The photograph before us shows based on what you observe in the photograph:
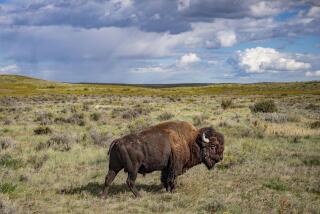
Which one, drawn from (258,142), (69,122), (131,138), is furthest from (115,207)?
(69,122)

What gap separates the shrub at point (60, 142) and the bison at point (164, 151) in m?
7.01

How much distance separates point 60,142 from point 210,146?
858cm

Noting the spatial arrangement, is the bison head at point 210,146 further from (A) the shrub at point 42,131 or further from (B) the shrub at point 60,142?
(A) the shrub at point 42,131

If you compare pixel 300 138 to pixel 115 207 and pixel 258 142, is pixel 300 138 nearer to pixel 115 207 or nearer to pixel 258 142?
pixel 258 142

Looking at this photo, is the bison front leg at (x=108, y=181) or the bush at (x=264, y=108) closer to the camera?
the bison front leg at (x=108, y=181)

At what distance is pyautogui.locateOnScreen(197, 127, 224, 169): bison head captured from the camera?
10977mm

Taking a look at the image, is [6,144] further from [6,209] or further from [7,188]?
[6,209]

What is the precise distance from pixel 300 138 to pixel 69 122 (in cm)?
1357

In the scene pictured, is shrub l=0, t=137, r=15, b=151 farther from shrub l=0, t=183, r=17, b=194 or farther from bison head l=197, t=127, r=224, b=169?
bison head l=197, t=127, r=224, b=169

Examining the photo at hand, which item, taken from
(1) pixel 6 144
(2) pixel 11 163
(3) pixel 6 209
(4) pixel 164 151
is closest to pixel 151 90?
(1) pixel 6 144

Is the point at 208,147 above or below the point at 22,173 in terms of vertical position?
above

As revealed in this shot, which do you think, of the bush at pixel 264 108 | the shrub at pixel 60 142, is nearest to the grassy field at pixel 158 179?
the shrub at pixel 60 142

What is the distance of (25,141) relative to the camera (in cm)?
1906

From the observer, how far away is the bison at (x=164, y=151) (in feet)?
33.5
